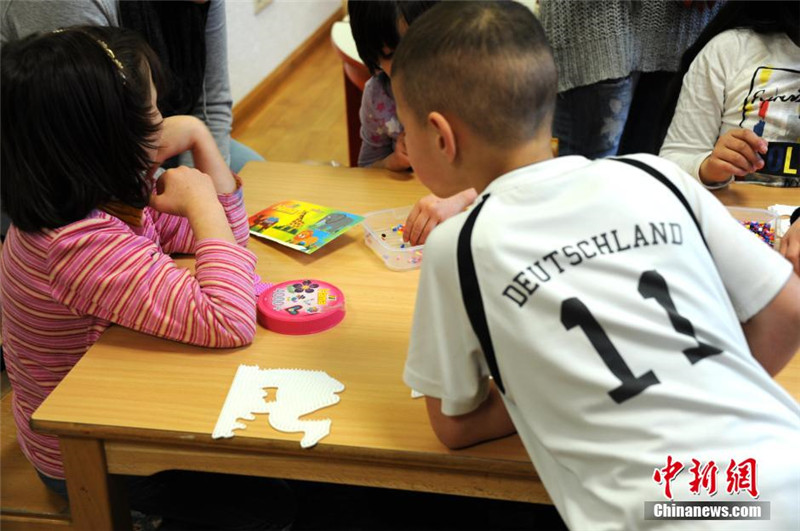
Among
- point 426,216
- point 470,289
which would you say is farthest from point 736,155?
point 470,289

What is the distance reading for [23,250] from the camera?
1.04 meters

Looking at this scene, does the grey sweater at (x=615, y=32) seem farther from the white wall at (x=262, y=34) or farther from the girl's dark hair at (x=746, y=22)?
the white wall at (x=262, y=34)

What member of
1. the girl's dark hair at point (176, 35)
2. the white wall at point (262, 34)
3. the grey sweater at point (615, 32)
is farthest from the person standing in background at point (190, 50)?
the white wall at point (262, 34)

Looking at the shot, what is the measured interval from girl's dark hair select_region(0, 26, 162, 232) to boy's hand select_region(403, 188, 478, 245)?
1.48ft

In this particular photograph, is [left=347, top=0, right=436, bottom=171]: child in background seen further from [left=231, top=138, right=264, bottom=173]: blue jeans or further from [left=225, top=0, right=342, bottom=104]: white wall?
[left=225, top=0, right=342, bottom=104]: white wall

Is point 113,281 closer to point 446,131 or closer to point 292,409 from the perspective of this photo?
point 292,409

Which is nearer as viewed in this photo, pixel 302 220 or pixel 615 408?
pixel 615 408

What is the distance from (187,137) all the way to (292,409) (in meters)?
0.62

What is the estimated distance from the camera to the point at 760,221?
1298 mm

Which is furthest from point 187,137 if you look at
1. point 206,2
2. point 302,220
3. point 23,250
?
point 206,2

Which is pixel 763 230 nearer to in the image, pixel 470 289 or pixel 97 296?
pixel 470 289

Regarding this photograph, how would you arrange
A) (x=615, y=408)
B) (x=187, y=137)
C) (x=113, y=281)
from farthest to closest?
(x=187, y=137), (x=113, y=281), (x=615, y=408)

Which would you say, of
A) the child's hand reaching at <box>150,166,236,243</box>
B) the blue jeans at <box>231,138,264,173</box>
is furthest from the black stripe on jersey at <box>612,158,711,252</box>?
the blue jeans at <box>231,138,264,173</box>

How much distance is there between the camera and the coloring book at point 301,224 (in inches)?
50.4
